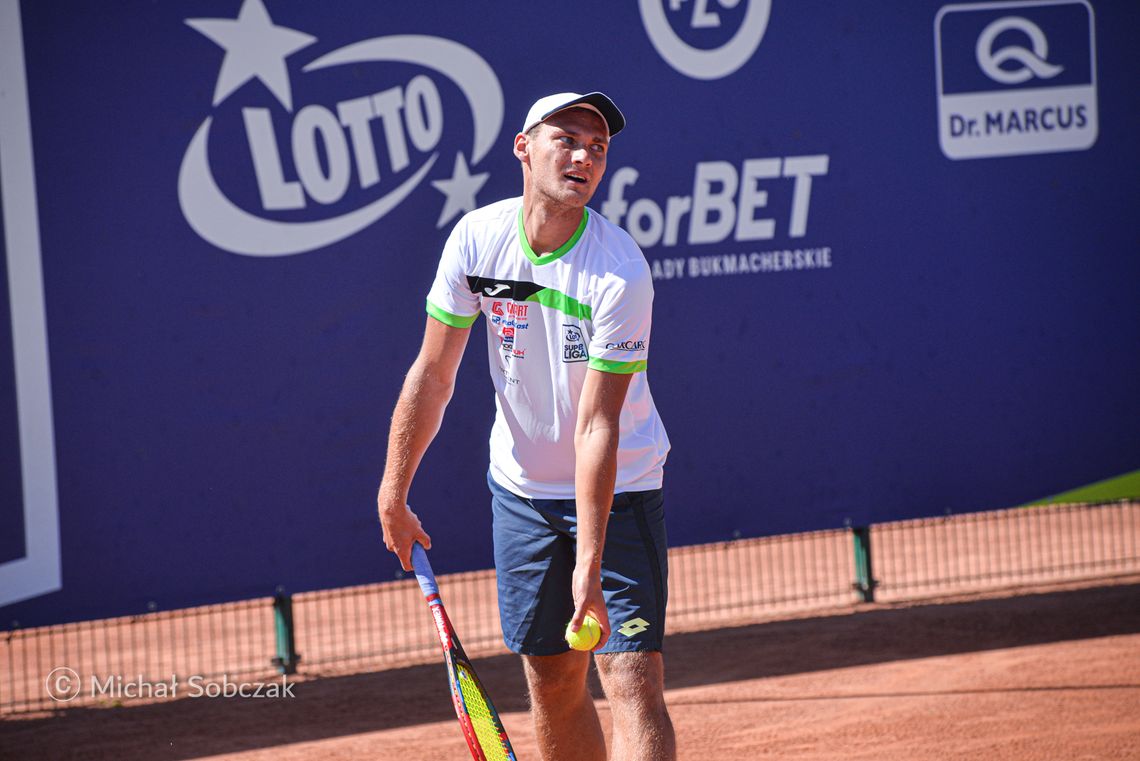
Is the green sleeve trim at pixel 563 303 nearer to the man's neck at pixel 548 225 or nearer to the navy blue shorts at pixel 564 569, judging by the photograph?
the man's neck at pixel 548 225

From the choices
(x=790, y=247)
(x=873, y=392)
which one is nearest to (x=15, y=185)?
(x=790, y=247)

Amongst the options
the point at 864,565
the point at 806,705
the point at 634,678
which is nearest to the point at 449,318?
the point at 634,678

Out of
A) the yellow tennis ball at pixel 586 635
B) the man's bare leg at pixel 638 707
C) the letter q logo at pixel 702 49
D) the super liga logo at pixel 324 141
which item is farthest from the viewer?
the letter q logo at pixel 702 49

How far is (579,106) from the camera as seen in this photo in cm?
314

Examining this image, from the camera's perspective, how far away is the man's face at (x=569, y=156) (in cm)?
312

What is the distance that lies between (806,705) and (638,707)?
2241mm

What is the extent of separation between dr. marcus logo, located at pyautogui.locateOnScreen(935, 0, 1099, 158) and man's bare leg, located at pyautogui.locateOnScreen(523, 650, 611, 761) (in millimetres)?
3784

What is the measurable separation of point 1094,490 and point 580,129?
4.27 metres

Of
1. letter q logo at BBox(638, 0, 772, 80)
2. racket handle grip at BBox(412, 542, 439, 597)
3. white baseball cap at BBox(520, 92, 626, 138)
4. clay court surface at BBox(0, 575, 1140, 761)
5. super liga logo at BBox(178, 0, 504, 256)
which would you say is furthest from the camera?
letter q logo at BBox(638, 0, 772, 80)

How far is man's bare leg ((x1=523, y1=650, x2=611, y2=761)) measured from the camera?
3.40 metres

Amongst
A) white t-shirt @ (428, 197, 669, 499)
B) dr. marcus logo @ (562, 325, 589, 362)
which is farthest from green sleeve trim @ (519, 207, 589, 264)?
dr. marcus logo @ (562, 325, 589, 362)

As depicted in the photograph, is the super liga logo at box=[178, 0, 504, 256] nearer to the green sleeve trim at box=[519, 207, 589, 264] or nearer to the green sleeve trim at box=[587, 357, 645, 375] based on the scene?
the green sleeve trim at box=[519, 207, 589, 264]

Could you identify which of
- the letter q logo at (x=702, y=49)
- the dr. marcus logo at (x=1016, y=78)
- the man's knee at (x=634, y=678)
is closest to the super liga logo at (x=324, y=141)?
the letter q logo at (x=702, y=49)

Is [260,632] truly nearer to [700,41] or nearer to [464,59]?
[464,59]
